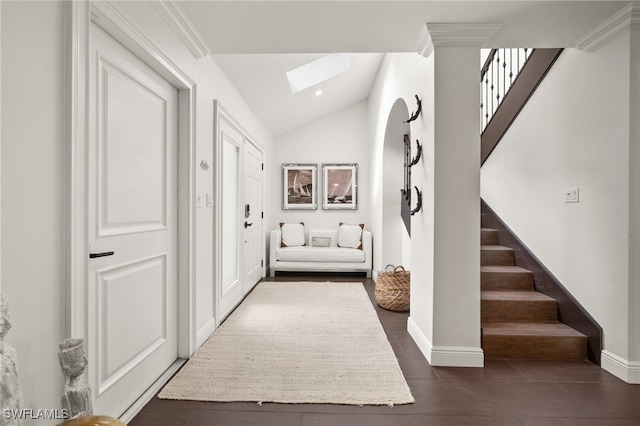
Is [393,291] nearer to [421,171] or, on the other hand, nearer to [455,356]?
[455,356]

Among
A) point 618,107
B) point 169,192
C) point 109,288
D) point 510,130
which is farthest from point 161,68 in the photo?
point 510,130

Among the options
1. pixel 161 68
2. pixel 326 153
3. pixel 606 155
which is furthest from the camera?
pixel 326 153

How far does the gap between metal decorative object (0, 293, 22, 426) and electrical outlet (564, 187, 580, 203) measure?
3132 mm

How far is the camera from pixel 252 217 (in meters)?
4.72

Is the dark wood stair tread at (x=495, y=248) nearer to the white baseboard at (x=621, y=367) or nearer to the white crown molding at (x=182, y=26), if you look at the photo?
the white baseboard at (x=621, y=367)

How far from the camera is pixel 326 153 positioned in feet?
21.0

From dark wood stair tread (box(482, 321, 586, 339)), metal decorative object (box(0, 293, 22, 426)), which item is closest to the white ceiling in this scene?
metal decorative object (box(0, 293, 22, 426))

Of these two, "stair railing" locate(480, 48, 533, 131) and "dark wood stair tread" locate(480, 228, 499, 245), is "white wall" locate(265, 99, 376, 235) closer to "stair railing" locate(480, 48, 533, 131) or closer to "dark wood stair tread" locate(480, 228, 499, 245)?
"stair railing" locate(480, 48, 533, 131)

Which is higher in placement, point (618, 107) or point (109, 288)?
point (618, 107)

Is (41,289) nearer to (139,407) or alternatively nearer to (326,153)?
(139,407)

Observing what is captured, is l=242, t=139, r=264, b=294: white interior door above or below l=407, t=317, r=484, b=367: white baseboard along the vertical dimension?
above

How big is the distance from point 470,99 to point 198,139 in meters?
1.95

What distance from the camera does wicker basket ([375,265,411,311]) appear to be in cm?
357

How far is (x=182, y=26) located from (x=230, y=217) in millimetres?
1939
